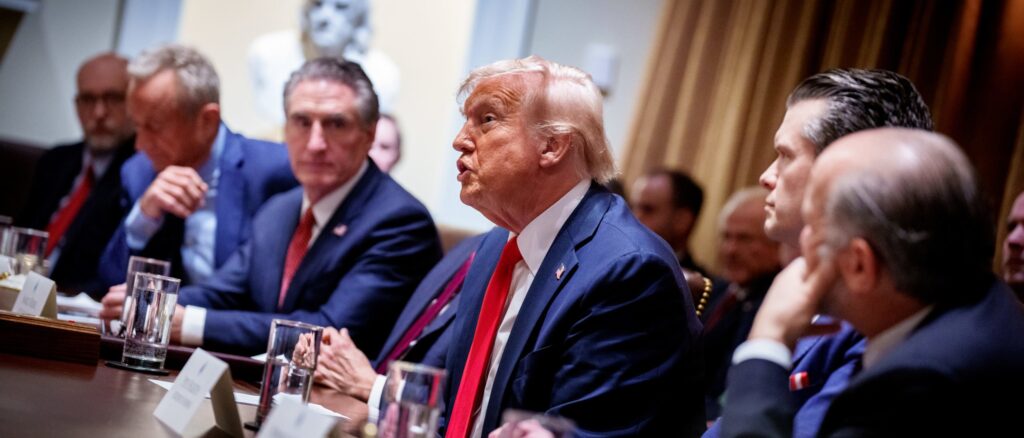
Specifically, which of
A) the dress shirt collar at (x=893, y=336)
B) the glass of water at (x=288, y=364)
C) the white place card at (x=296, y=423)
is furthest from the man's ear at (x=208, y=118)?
the dress shirt collar at (x=893, y=336)

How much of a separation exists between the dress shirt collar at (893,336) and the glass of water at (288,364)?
88 centimetres

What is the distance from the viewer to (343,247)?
3.25 meters

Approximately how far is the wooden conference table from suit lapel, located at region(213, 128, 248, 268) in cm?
157

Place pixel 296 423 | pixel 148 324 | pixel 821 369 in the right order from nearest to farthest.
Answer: pixel 296 423 → pixel 821 369 → pixel 148 324

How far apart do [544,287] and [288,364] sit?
0.52m

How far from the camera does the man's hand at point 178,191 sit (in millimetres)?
3666

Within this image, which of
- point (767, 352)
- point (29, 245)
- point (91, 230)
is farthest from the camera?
point (91, 230)

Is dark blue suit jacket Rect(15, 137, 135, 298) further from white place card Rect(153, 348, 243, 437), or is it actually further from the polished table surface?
white place card Rect(153, 348, 243, 437)

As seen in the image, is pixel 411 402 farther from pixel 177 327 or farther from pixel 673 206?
pixel 673 206

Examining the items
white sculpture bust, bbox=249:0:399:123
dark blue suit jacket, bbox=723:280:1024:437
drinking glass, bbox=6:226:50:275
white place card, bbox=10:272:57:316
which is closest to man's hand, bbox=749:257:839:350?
dark blue suit jacket, bbox=723:280:1024:437

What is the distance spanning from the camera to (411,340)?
2895 millimetres

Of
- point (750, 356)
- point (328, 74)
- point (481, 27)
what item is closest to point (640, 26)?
point (481, 27)

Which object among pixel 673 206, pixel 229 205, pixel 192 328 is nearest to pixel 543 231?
pixel 192 328

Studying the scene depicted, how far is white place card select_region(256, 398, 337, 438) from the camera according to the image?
1.39m
